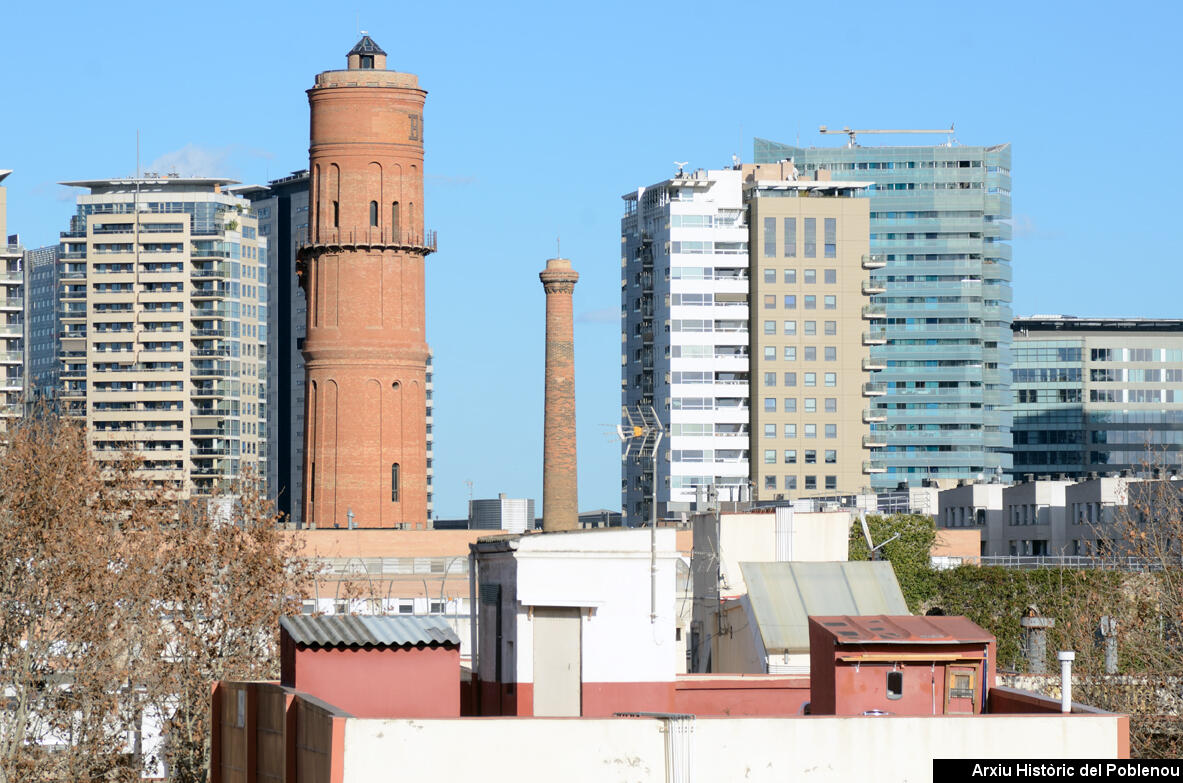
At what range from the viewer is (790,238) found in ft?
492

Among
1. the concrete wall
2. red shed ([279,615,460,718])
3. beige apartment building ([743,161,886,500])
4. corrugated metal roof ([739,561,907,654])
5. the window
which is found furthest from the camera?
the window

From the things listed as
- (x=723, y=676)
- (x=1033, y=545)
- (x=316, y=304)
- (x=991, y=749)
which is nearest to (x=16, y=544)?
(x=723, y=676)

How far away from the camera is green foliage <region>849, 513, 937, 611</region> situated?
279 ft

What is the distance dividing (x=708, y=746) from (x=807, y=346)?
420 ft

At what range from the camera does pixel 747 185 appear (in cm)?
15138

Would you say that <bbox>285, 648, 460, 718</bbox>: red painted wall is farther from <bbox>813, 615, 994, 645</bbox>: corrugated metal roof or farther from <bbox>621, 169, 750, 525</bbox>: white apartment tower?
<bbox>621, 169, 750, 525</bbox>: white apartment tower

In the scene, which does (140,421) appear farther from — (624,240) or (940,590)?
(940,590)

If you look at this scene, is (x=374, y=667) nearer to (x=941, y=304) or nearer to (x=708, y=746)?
(x=708, y=746)

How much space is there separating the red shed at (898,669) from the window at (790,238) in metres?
118

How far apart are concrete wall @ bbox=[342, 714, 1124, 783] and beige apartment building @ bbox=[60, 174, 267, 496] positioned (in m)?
163

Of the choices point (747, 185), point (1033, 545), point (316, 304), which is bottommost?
point (1033, 545)

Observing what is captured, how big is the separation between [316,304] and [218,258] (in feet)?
303

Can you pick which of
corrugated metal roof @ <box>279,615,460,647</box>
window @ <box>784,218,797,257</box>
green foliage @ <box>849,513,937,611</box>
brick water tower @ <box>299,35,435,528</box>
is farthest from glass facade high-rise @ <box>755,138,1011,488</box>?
corrugated metal roof @ <box>279,615,460,647</box>

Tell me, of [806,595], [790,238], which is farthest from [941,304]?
[806,595]
